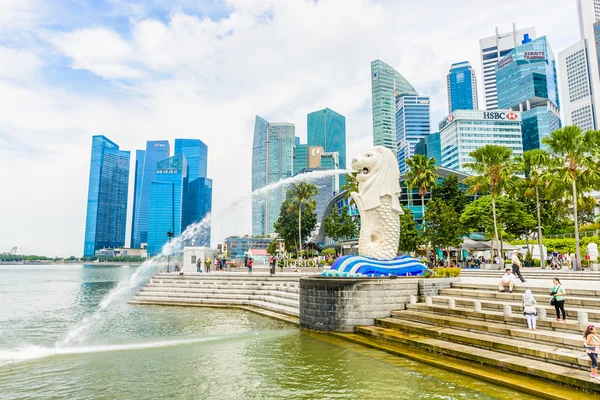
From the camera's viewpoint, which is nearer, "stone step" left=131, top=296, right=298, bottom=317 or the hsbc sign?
"stone step" left=131, top=296, right=298, bottom=317

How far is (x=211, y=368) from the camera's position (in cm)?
1098

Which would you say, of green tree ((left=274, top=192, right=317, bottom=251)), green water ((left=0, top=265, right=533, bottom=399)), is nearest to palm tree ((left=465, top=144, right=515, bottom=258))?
green tree ((left=274, top=192, right=317, bottom=251))

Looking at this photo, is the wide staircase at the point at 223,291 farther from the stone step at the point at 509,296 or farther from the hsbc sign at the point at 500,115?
the hsbc sign at the point at 500,115

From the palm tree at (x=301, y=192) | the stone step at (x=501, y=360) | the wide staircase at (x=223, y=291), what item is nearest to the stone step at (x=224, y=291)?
the wide staircase at (x=223, y=291)

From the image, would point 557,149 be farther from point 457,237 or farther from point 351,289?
point 351,289

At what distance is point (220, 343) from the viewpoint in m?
14.1

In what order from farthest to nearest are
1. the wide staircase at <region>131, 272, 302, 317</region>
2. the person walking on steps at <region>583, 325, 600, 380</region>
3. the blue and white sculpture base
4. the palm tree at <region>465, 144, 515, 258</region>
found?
the palm tree at <region>465, 144, 515, 258</region> < the wide staircase at <region>131, 272, 302, 317</region> < the blue and white sculpture base < the person walking on steps at <region>583, 325, 600, 380</region>

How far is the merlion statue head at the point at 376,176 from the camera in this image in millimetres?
18266

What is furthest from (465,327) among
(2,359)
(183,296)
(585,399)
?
(183,296)

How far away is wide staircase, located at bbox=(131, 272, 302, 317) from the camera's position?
2381 cm

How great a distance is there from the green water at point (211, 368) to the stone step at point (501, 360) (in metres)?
0.93

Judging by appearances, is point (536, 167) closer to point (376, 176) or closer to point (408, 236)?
point (408, 236)

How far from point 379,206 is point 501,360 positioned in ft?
30.3

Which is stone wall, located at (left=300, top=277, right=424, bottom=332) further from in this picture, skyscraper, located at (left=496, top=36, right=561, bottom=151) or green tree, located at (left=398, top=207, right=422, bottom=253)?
skyscraper, located at (left=496, top=36, right=561, bottom=151)
